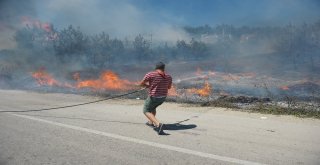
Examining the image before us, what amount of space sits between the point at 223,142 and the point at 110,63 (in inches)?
4423

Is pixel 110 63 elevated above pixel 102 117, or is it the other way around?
pixel 110 63

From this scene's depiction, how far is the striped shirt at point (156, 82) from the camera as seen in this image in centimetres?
824

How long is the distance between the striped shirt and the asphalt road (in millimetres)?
975

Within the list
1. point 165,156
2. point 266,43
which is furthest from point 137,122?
point 266,43

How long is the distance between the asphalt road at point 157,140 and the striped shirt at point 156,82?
0.98 m

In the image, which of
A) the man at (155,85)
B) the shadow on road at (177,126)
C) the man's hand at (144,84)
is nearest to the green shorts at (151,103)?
the man at (155,85)

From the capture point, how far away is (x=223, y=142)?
22.9ft

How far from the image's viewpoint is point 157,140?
7172 mm

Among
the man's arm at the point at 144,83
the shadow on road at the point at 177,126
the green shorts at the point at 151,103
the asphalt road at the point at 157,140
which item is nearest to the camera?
the asphalt road at the point at 157,140

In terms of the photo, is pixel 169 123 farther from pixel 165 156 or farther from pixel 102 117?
pixel 165 156

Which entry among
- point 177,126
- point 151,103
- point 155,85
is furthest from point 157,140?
point 177,126

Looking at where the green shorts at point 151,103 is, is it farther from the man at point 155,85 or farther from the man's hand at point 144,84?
the man's hand at point 144,84

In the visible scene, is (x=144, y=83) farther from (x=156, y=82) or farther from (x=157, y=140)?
(x=157, y=140)

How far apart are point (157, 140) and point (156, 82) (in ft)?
5.49
